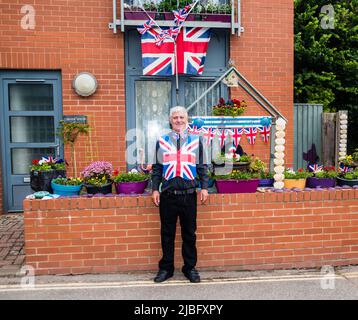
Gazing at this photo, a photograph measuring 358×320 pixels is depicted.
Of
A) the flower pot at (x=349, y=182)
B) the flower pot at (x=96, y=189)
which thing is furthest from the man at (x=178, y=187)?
the flower pot at (x=349, y=182)

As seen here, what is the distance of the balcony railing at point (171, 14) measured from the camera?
6.86m

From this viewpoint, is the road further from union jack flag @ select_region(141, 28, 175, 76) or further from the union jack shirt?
union jack flag @ select_region(141, 28, 175, 76)

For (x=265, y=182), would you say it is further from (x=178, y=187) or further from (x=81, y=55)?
(x=81, y=55)

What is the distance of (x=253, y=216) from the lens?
179 inches

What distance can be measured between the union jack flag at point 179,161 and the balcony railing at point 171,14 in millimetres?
3623

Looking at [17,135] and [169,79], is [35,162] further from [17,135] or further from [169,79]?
[169,79]

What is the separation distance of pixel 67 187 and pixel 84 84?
294 centimetres

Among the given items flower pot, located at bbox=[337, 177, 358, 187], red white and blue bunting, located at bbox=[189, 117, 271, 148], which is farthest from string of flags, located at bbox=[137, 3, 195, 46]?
flower pot, located at bbox=[337, 177, 358, 187]

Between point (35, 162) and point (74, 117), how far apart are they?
1.83 metres

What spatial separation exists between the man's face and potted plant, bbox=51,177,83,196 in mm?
1406

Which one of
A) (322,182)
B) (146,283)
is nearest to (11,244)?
(146,283)

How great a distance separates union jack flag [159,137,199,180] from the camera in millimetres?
4062

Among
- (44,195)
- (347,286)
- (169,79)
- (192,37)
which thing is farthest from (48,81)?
(347,286)

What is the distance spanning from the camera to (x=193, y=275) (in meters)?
4.17
